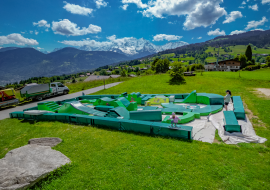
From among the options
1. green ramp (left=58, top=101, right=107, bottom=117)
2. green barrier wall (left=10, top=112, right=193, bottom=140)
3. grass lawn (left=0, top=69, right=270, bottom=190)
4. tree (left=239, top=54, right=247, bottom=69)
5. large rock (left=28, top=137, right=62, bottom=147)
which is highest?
tree (left=239, top=54, right=247, bottom=69)

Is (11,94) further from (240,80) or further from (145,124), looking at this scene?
(240,80)

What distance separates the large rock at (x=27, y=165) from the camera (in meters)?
4.52

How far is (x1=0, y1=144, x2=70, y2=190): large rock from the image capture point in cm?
452

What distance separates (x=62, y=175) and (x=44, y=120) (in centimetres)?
853

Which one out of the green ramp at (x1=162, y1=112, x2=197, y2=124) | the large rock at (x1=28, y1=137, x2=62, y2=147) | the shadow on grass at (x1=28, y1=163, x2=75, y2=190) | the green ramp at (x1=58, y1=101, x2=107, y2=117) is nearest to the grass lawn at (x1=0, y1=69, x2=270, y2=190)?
the shadow on grass at (x1=28, y1=163, x2=75, y2=190)

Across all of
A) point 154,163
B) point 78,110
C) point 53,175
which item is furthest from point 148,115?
point 53,175

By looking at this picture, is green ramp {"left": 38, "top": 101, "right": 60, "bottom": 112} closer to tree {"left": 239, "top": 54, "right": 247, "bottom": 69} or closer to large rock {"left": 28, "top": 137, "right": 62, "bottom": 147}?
large rock {"left": 28, "top": 137, "right": 62, "bottom": 147}

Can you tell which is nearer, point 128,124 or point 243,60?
point 128,124

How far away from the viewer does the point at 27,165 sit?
17.1 ft

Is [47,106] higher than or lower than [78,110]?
higher

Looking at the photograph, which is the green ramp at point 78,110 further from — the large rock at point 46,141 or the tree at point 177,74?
the tree at point 177,74

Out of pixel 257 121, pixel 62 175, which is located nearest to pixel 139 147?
pixel 62 175

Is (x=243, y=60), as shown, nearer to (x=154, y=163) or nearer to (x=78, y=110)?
(x=78, y=110)

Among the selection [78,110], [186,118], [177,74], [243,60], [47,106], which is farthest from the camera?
[243,60]
